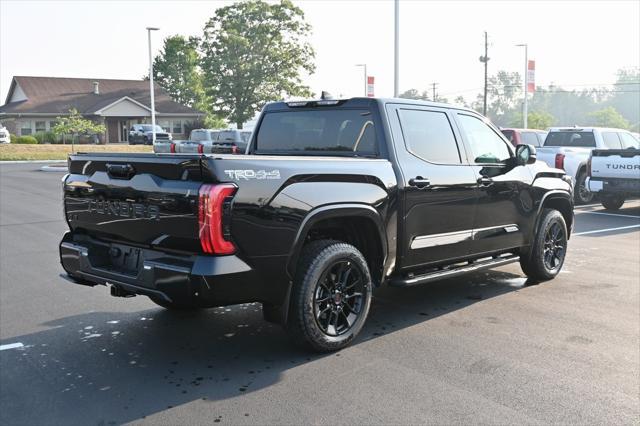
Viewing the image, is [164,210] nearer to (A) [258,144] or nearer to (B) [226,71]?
(A) [258,144]

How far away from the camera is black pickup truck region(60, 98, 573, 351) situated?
403 centimetres

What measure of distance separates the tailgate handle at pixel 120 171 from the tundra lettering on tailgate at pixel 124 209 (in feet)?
0.61

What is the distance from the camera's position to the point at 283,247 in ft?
14.2

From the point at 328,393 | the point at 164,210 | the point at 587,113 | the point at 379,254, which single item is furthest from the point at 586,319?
the point at 587,113

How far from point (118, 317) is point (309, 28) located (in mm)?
52298

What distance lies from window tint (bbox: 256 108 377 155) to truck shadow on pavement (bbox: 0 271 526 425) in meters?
1.56

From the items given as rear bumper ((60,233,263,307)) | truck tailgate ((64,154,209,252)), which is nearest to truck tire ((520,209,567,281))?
rear bumper ((60,233,263,307))

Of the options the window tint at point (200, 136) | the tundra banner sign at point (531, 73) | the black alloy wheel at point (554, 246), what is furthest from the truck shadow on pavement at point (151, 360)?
the tundra banner sign at point (531, 73)

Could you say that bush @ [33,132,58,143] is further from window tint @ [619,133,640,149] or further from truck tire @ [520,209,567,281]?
truck tire @ [520,209,567,281]

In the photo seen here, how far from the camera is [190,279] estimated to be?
3.94 m

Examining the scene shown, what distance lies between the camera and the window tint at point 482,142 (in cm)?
617

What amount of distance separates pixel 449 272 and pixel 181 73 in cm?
7329

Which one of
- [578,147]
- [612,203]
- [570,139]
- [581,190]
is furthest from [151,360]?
[570,139]

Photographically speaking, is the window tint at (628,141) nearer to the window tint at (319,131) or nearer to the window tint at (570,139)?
the window tint at (570,139)
